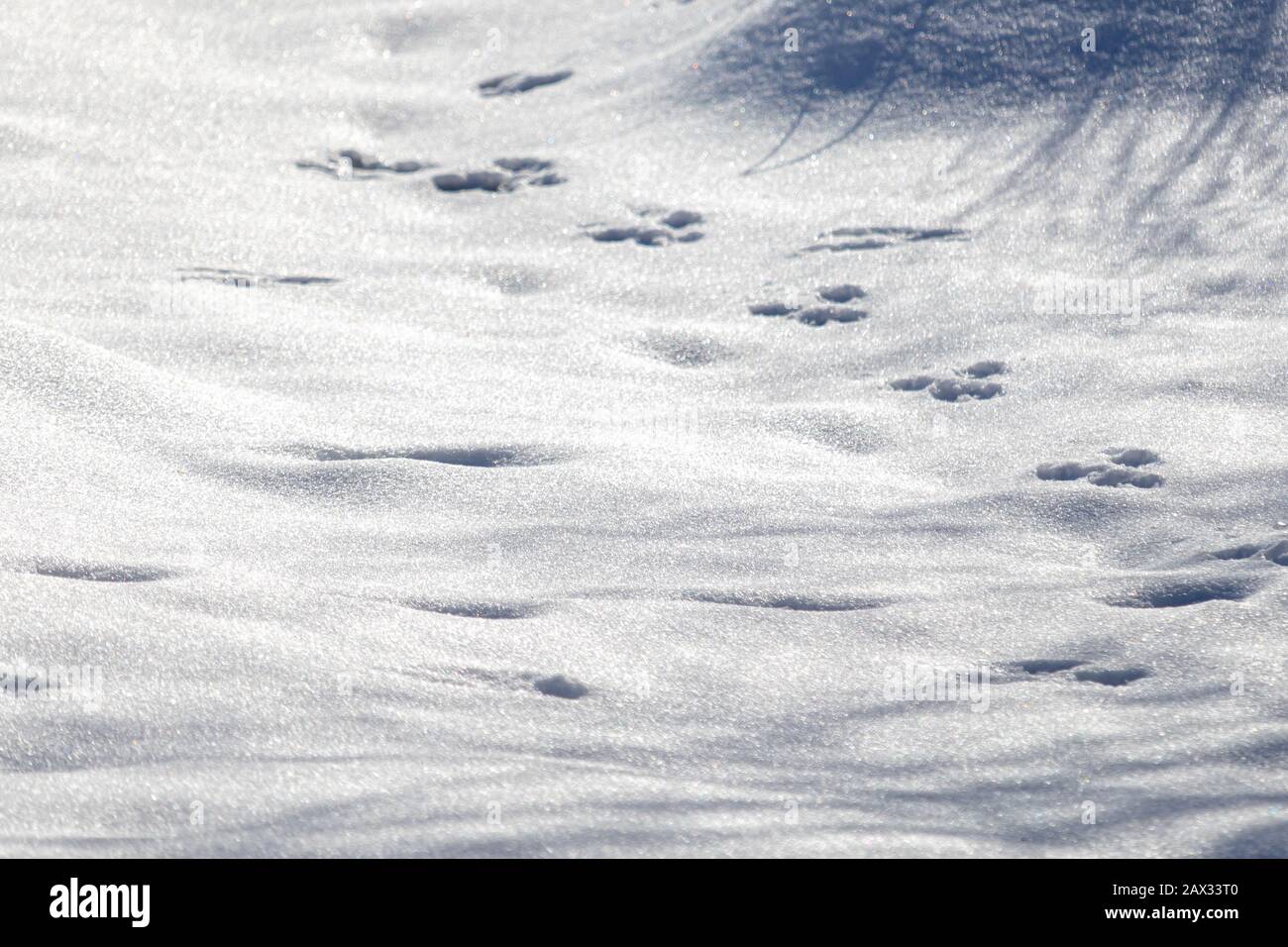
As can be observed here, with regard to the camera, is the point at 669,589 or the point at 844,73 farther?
the point at 844,73

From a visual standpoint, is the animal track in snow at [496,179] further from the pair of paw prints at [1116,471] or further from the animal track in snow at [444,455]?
the pair of paw prints at [1116,471]

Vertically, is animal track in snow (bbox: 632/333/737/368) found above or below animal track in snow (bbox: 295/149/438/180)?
below

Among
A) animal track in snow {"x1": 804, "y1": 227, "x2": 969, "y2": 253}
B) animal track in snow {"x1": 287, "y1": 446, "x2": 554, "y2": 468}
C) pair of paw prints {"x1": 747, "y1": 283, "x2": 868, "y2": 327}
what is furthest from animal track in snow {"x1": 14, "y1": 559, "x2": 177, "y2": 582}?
animal track in snow {"x1": 804, "y1": 227, "x2": 969, "y2": 253}

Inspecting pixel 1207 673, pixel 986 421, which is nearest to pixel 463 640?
pixel 1207 673

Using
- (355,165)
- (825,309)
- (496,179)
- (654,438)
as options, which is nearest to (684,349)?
(825,309)

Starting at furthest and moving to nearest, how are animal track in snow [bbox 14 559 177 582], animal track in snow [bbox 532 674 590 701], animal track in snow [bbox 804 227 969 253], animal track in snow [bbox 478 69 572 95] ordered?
animal track in snow [bbox 478 69 572 95] < animal track in snow [bbox 804 227 969 253] < animal track in snow [bbox 14 559 177 582] < animal track in snow [bbox 532 674 590 701]

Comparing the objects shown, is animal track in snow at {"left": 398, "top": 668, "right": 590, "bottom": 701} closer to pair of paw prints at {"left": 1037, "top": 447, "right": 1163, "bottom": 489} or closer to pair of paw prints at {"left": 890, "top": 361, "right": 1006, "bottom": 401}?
pair of paw prints at {"left": 1037, "top": 447, "right": 1163, "bottom": 489}
